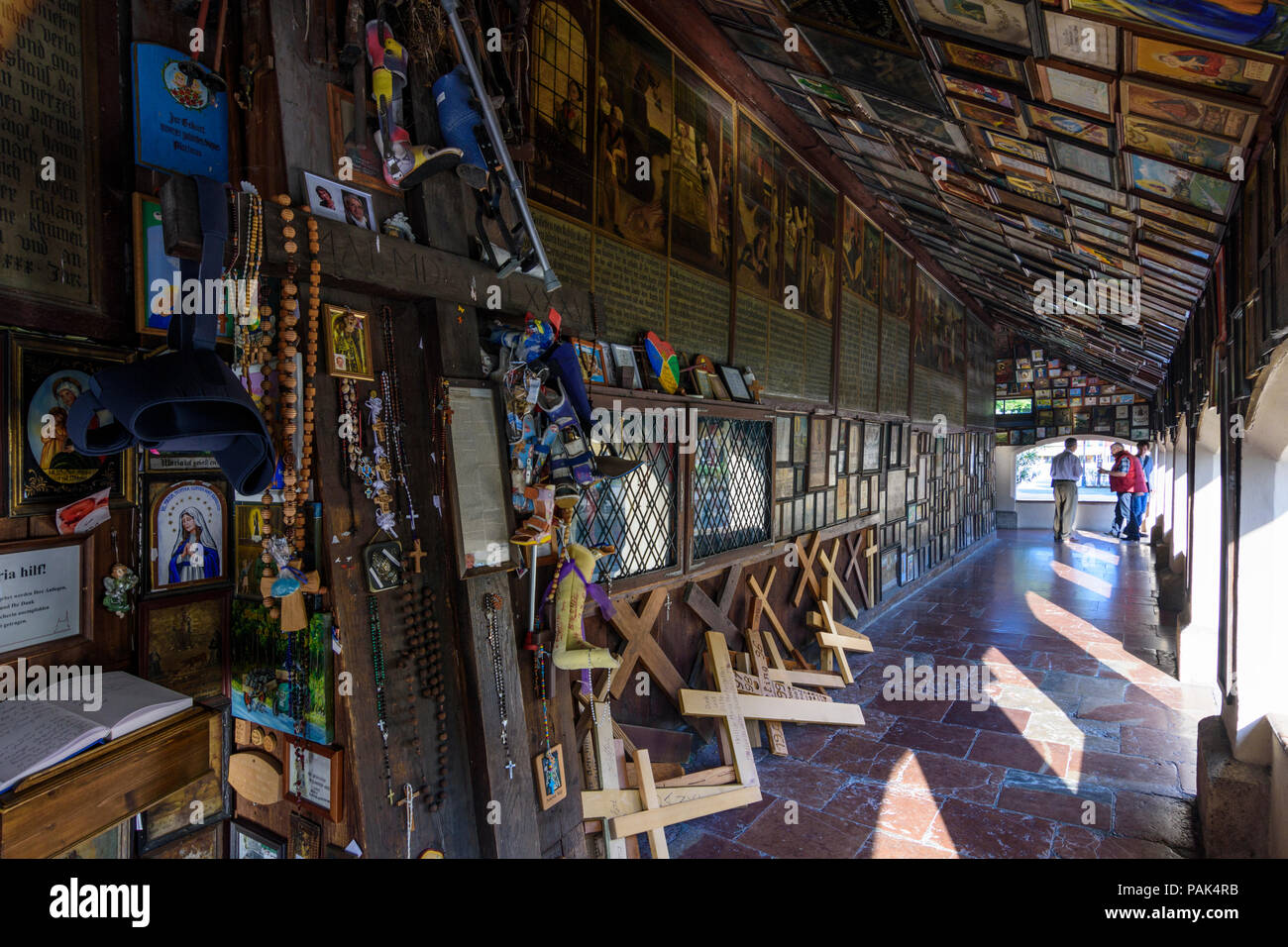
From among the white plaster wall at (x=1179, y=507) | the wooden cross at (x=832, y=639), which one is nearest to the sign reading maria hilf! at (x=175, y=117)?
the wooden cross at (x=832, y=639)

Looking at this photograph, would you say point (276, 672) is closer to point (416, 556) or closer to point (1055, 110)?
point (416, 556)

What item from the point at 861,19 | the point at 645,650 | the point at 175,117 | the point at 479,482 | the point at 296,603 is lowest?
the point at 645,650

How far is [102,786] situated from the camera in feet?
5.25

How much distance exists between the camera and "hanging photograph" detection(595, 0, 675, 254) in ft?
12.3

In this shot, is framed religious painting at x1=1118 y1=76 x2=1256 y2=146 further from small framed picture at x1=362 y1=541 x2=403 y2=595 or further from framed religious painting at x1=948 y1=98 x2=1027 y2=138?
small framed picture at x1=362 y1=541 x2=403 y2=595

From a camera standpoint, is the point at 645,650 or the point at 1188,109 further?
the point at 645,650

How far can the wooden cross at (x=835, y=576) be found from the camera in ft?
21.5

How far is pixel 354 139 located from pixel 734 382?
3151mm

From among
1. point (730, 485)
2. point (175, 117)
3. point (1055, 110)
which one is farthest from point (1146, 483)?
point (175, 117)

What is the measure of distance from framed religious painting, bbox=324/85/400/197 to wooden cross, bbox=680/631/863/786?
332cm

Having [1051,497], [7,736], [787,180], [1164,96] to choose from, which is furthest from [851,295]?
[1051,497]

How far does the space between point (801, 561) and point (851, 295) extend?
3125mm
